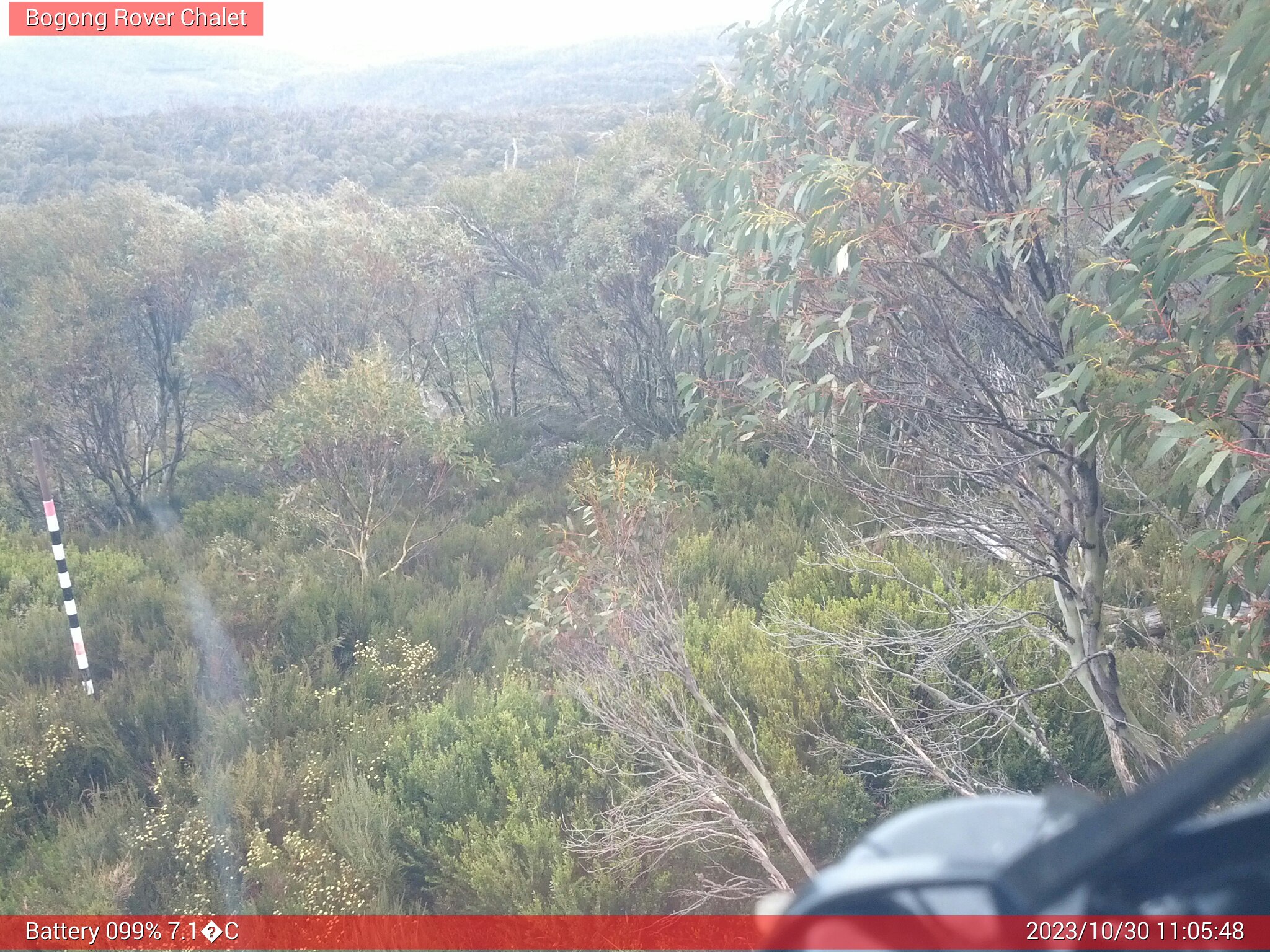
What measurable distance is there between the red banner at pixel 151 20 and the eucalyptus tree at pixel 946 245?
3.63 m

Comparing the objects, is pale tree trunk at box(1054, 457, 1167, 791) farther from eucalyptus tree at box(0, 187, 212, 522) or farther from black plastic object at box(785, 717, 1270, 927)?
eucalyptus tree at box(0, 187, 212, 522)

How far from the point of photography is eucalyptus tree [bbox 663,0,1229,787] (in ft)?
10.2

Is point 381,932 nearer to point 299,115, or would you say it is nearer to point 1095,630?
point 1095,630

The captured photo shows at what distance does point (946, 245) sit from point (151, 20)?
18.6ft

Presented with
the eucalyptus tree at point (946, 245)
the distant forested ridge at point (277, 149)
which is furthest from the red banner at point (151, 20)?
the distant forested ridge at point (277, 149)

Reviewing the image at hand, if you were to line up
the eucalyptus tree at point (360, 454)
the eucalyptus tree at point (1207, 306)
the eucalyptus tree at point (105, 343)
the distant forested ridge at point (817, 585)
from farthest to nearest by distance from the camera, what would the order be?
1. the eucalyptus tree at point (105, 343)
2. the eucalyptus tree at point (360, 454)
3. the distant forested ridge at point (817, 585)
4. the eucalyptus tree at point (1207, 306)

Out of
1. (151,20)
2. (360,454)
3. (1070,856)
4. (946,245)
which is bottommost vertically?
(360,454)

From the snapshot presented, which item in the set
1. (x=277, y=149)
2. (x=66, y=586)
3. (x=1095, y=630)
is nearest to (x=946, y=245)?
(x=1095, y=630)

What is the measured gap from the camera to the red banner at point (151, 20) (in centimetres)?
600

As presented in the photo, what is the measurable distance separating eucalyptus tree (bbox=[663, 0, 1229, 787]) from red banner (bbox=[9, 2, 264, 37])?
3.63 m

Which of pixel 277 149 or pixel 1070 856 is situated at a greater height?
pixel 277 149

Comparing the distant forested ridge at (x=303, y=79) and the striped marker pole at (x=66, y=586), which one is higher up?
the distant forested ridge at (x=303, y=79)

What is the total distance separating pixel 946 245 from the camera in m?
3.34

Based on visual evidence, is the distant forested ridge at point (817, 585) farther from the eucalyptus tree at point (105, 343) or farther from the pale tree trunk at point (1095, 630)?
the eucalyptus tree at point (105, 343)
